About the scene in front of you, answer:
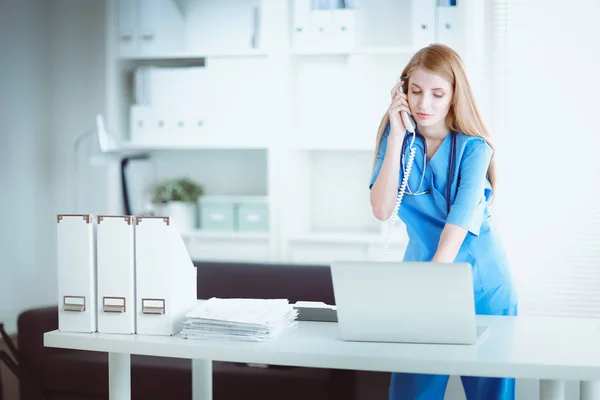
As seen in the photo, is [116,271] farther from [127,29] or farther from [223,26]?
[127,29]

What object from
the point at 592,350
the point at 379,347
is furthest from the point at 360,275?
the point at 592,350

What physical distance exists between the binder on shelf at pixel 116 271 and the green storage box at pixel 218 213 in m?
2.29

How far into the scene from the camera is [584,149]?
3684 millimetres

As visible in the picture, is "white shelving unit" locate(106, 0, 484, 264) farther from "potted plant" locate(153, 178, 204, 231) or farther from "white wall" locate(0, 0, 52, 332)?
"white wall" locate(0, 0, 52, 332)

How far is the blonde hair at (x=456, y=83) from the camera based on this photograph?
218 centimetres

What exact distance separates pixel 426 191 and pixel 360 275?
0.62 m

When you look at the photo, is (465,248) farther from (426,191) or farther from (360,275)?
(360,275)

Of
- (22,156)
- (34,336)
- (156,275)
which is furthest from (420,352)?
(22,156)

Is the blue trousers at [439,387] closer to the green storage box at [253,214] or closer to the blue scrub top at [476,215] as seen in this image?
the blue scrub top at [476,215]

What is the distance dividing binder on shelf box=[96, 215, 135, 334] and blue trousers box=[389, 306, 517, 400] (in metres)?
0.78

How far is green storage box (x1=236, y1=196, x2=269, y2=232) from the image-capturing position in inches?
164

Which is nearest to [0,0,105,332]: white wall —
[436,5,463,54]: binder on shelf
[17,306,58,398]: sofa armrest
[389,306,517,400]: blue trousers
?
[17,306,58,398]: sofa armrest

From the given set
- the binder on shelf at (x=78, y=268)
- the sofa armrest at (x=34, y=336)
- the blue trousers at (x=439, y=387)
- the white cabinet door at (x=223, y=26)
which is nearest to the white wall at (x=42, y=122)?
the white cabinet door at (x=223, y=26)

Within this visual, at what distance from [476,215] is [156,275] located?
884 millimetres
